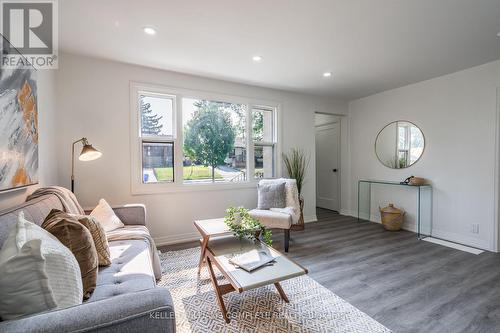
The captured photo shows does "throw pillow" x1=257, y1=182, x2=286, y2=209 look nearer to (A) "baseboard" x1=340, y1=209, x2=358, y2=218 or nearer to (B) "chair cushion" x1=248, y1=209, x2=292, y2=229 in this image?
(B) "chair cushion" x1=248, y1=209, x2=292, y2=229

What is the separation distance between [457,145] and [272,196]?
9.01ft

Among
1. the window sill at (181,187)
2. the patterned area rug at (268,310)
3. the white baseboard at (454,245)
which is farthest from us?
the window sill at (181,187)

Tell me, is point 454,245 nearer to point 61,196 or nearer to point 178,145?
point 178,145

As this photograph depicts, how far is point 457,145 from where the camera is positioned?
10.9ft

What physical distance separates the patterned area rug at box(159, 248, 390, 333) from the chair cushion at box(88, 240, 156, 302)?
490 millimetres

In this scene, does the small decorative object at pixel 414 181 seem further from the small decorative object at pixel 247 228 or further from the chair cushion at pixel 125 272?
the chair cushion at pixel 125 272

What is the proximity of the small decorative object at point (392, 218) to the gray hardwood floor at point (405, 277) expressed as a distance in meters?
0.14

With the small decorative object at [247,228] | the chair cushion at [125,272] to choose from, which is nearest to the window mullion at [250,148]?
the small decorative object at [247,228]

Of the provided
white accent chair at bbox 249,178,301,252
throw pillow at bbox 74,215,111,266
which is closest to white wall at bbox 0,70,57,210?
throw pillow at bbox 74,215,111,266

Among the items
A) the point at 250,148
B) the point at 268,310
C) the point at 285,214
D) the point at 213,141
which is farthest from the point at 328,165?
the point at 268,310

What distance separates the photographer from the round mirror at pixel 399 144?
3.79m

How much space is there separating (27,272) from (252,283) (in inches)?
43.3

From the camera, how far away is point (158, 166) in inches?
129

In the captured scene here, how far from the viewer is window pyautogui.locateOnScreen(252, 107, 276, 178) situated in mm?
4023
